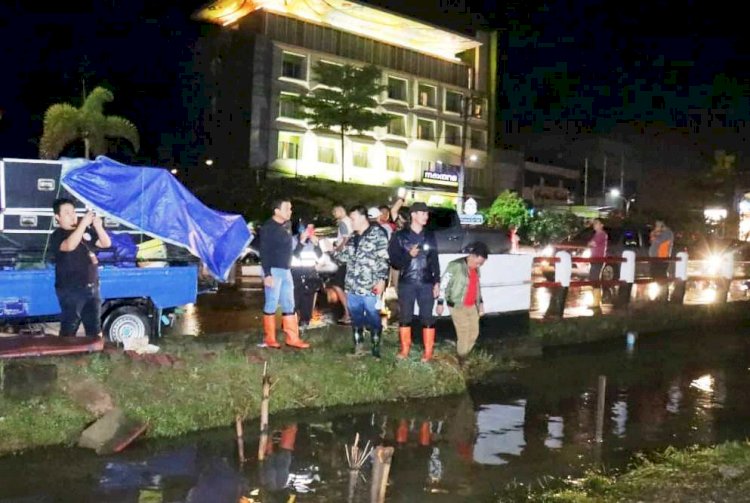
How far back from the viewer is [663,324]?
595 inches

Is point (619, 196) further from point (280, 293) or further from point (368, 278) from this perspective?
point (280, 293)

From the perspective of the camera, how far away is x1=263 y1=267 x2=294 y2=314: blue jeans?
366 inches

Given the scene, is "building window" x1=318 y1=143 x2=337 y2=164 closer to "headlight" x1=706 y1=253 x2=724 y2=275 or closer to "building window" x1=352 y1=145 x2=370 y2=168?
"building window" x1=352 y1=145 x2=370 y2=168

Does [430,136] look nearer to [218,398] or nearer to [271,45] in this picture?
[271,45]

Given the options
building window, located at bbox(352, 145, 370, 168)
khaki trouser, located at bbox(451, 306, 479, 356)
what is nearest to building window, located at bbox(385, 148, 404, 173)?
building window, located at bbox(352, 145, 370, 168)

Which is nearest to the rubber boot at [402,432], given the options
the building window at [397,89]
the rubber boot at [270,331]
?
the rubber boot at [270,331]

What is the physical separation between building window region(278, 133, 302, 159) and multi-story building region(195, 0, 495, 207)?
0.06 meters

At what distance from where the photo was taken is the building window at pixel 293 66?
4803cm

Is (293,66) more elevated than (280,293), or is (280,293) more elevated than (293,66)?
(293,66)

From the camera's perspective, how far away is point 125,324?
9617 millimetres

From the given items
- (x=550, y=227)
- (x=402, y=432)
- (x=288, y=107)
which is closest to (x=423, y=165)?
(x=288, y=107)

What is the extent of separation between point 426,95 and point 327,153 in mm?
10731

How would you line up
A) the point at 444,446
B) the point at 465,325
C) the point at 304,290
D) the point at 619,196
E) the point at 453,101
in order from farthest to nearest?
the point at 619,196, the point at 453,101, the point at 304,290, the point at 465,325, the point at 444,446

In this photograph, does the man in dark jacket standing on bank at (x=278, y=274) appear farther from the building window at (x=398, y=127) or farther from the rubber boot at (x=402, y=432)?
the building window at (x=398, y=127)
